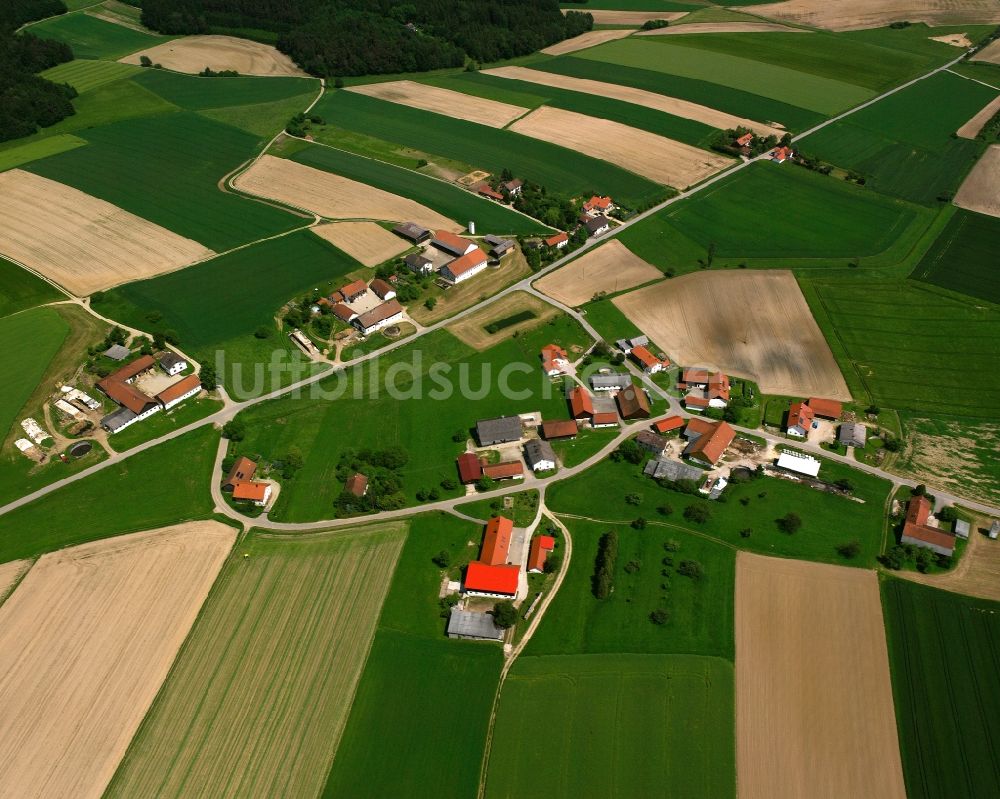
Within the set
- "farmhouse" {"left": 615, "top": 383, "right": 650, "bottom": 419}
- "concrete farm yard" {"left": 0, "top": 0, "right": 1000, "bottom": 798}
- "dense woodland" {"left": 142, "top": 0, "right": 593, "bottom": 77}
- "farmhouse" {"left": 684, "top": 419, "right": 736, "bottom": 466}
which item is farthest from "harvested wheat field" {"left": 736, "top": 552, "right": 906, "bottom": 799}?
"dense woodland" {"left": 142, "top": 0, "right": 593, "bottom": 77}

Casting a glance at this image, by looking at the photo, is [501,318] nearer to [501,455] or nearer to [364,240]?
[501,455]

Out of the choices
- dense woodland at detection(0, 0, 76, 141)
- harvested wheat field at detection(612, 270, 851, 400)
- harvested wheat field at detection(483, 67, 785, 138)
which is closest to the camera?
harvested wheat field at detection(612, 270, 851, 400)

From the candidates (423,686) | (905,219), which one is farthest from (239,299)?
(905,219)

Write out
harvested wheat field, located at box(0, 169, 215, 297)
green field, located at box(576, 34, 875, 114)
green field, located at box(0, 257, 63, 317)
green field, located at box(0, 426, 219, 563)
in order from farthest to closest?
green field, located at box(576, 34, 875, 114), harvested wheat field, located at box(0, 169, 215, 297), green field, located at box(0, 257, 63, 317), green field, located at box(0, 426, 219, 563)

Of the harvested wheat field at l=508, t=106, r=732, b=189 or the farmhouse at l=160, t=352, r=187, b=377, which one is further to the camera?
the harvested wheat field at l=508, t=106, r=732, b=189

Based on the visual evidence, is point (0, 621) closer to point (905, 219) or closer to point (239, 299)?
point (239, 299)

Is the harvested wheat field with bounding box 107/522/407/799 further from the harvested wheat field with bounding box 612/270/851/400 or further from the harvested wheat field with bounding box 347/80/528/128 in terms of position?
the harvested wheat field with bounding box 347/80/528/128

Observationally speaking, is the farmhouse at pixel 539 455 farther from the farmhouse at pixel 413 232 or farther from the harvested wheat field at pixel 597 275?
the farmhouse at pixel 413 232
